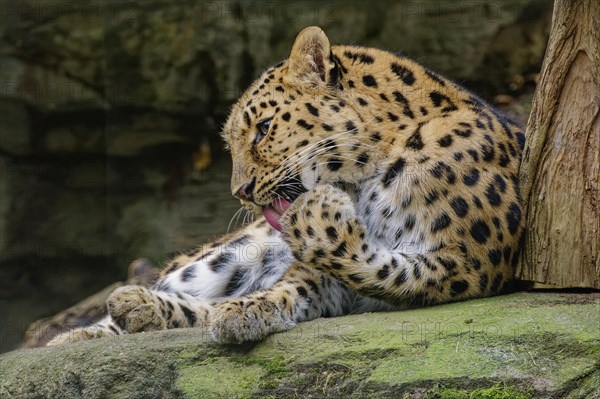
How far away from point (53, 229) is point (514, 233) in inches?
267

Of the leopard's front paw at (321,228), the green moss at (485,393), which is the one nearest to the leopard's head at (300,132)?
the leopard's front paw at (321,228)

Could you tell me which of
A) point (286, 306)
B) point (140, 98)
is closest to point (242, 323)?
point (286, 306)

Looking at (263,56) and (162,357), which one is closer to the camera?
(162,357)

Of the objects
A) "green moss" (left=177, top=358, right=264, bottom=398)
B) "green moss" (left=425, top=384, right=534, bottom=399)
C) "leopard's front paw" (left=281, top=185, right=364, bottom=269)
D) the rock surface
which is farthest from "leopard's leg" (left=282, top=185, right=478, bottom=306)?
"green moss" (left=425, top=384, right=534, bottom=399)

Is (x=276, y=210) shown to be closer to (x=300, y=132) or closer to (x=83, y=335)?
(x=300, y=132)

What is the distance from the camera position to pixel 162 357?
6.18 metres

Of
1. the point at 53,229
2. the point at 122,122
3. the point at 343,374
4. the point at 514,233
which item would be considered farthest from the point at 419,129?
the point at 53,229

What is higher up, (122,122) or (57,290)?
(122,122)

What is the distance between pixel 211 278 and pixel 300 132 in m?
1.68

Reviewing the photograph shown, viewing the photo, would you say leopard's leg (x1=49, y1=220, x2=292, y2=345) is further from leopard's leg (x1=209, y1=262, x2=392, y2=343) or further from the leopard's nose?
the leopard's nose

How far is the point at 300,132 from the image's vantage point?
273 inches

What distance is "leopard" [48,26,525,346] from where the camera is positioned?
6480mm

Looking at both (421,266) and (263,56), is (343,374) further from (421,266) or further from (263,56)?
(263,56)

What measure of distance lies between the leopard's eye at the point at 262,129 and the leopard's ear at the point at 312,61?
13.7 inches
